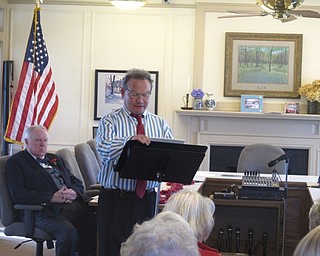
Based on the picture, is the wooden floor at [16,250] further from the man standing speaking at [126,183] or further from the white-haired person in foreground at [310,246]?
the white-haired person in foreground at [310,246]

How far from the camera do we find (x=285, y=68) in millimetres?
7895

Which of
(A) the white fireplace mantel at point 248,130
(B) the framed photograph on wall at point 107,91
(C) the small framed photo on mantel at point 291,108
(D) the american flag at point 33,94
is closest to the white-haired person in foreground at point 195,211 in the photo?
(D) the american flag at point 33,94

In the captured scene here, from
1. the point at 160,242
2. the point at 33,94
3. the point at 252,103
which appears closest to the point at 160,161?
the point at 160,242

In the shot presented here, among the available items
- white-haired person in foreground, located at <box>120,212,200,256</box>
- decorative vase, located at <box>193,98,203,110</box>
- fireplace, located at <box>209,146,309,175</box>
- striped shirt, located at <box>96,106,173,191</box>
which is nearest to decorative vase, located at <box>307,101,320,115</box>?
fireplace, located at <box>209,146,309,175</box>

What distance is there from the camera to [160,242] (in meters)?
1.70

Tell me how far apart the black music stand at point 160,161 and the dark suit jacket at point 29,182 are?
1.51m

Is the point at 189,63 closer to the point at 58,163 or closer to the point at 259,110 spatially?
the point at 259,110

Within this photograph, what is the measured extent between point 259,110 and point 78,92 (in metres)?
2.37

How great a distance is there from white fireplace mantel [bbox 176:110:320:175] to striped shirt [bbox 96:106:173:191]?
4.16 m

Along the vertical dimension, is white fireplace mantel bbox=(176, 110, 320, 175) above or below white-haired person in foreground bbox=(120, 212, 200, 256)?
above

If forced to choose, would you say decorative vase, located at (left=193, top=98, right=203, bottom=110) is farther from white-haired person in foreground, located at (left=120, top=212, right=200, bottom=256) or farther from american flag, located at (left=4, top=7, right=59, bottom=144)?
white-haired person in foreground, located at (left=120, top=212, right=200, bottom=256)

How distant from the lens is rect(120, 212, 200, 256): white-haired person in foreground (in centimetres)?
169

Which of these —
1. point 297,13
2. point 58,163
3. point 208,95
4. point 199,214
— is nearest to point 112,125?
point 199,214

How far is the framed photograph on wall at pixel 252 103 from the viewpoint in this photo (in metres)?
7.86
